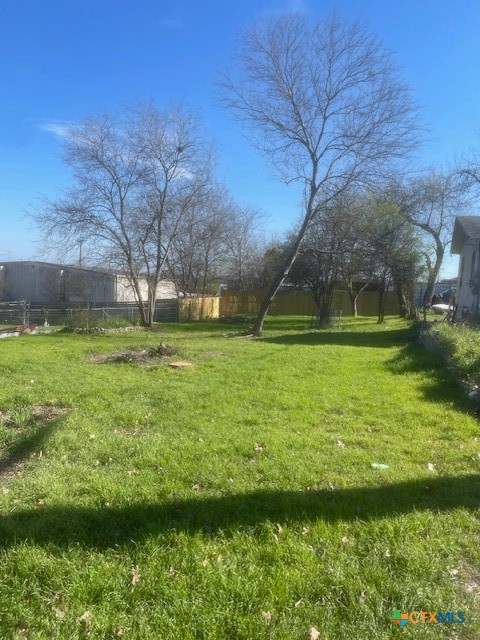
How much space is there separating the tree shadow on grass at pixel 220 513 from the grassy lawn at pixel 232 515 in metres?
0.02

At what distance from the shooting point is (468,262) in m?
25.6

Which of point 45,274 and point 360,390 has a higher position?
point 45,274

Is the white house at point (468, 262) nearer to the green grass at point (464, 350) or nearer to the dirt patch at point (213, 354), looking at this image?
the green grass at point (464, 350)

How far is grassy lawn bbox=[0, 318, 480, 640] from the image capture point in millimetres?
2654

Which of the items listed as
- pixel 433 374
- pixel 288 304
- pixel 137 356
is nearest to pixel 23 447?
pixel 137 356

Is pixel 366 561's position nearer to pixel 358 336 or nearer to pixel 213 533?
pixel 213 533

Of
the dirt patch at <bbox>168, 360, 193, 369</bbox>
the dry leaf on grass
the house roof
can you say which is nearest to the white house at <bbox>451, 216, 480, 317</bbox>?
the house roof

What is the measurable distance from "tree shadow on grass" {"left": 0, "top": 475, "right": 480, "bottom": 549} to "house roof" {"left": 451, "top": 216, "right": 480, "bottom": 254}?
20.3 m

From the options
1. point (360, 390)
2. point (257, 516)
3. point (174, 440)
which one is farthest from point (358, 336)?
point (257, 516)

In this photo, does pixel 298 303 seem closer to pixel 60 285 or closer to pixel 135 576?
pixel 60 285

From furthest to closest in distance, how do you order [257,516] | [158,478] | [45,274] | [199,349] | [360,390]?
1. [45,274]
2. [199,349]
3. [360,390]
4. [158,478]
5. [257,516]

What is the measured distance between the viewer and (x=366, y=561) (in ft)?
10.2

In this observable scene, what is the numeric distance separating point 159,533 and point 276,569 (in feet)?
2.70

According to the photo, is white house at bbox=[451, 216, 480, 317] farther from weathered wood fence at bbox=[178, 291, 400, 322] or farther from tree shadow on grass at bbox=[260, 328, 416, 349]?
weathered wood fence at bbox=[178, 291, 400, 322]
